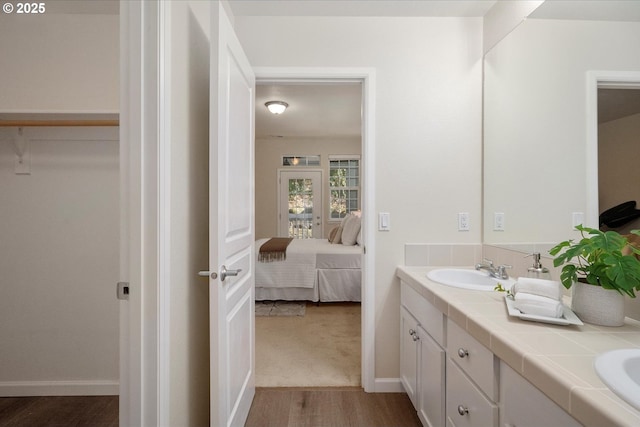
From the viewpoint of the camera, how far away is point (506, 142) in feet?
5.83

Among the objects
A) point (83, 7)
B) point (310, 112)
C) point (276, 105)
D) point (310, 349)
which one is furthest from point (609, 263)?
point (310, 112)

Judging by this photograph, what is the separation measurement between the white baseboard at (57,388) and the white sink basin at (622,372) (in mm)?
2436

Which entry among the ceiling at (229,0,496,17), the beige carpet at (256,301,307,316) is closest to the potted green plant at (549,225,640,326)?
the ceiling at (229,0,496,17)

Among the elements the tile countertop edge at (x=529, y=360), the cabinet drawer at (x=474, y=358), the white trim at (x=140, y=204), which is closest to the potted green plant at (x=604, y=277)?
the tile countertop edge at (x=529, y=360)

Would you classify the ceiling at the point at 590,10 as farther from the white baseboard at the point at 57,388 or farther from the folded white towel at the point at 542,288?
the white baseboard at the point at 57,388

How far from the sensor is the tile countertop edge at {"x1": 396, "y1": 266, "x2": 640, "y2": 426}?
22.9 inches

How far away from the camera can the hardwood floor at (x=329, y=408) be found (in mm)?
1683

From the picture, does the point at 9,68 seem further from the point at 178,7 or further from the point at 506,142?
the point at 506,142

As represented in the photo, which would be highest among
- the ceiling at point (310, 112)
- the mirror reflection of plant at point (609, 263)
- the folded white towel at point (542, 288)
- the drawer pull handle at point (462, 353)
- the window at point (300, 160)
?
the ceiling at point (310, 112)

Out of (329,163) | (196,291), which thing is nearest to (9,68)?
(196,291)

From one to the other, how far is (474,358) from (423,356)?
0.53 meters

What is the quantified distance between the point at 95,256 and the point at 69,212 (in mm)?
324

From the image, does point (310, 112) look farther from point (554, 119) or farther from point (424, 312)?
point (424, 312)

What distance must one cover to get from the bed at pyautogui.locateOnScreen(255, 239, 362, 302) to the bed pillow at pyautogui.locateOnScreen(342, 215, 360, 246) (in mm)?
577
